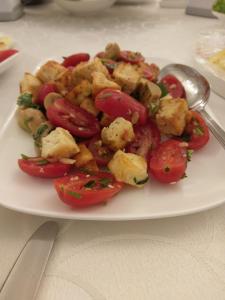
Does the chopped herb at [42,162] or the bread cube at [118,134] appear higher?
the bread cube at [118,134]

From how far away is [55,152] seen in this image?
0.74 m

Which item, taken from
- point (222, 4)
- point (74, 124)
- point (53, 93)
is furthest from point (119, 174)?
point (222, 4)

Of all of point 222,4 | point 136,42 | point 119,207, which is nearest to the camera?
point 119,207

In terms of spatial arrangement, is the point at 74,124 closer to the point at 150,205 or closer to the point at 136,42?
the point at 150,205

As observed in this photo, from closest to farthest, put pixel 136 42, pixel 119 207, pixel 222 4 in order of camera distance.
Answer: pixel 119 207, pixel 222 4, pixel 136 42

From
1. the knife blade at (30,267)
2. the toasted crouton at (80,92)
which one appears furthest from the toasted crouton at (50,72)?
the knife blade at (30,267)

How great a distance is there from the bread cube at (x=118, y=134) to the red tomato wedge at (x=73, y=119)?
0.16 ft

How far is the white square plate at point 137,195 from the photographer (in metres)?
0.64

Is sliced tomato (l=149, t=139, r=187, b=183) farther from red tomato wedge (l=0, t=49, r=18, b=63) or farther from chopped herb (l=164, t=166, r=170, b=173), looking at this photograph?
red tomato wedge (l=0, t=49, r=18, b=63)

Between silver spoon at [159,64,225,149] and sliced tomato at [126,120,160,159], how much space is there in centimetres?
13

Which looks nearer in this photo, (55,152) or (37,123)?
(55,152)

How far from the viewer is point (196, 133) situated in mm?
840

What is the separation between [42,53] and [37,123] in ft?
2.42

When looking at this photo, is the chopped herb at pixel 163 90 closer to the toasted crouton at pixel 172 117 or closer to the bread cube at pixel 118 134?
the toasted crouton at pixel 172 117
